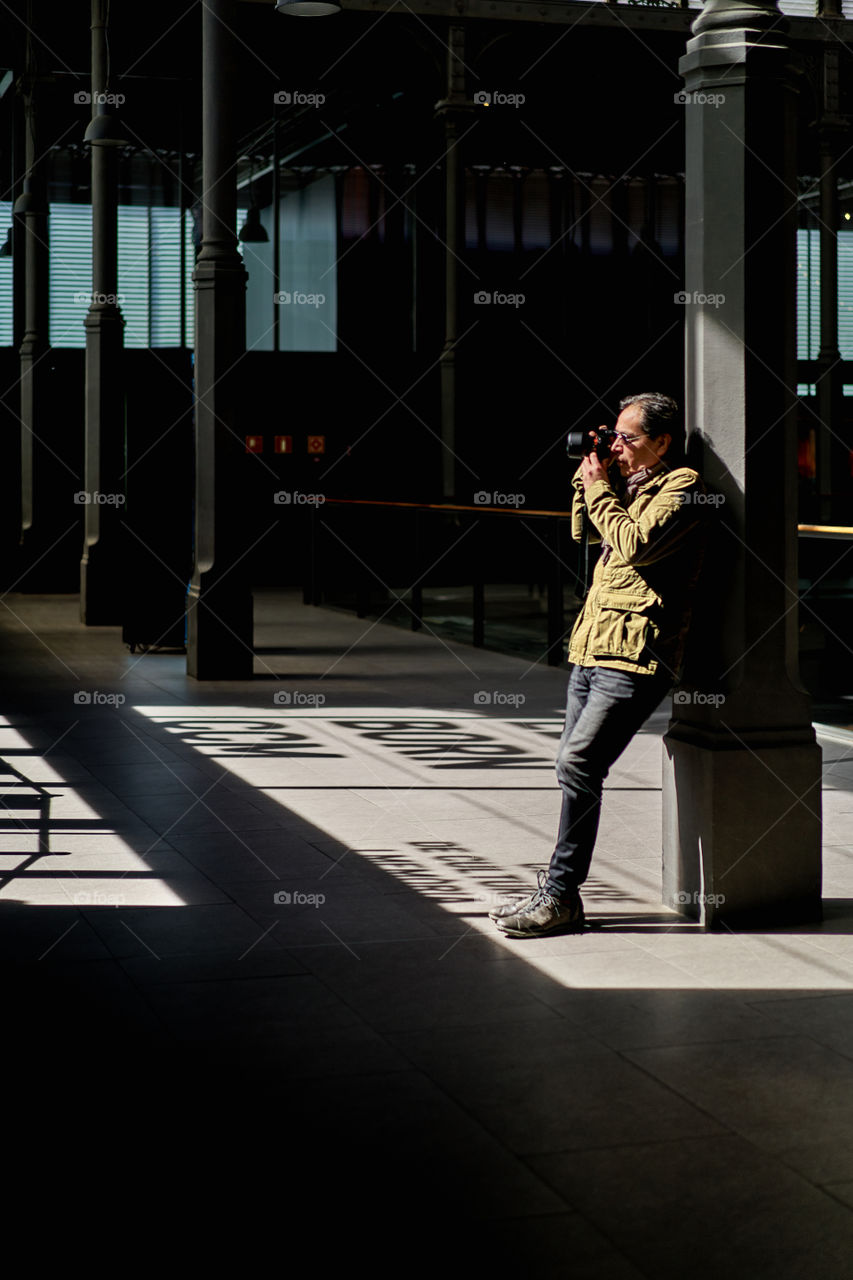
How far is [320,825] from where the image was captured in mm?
7176

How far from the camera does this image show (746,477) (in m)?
5.49

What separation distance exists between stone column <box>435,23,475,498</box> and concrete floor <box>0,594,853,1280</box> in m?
13.7

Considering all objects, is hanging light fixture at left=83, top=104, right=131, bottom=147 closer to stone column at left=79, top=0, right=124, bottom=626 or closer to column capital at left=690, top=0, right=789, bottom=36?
stone column at left=79, top=0, right=124, bottom=626

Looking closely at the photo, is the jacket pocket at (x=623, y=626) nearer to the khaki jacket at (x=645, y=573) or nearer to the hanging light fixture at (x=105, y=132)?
the khaki jacket at (x=645, y=573)

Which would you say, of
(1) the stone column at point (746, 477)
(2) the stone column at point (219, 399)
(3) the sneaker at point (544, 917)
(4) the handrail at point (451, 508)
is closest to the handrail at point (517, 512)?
(4) the handrail at point (451, 508)

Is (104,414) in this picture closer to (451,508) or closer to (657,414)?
(451,508)

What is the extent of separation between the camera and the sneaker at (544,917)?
534 centimetres

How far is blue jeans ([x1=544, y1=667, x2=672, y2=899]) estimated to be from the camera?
5234 millimetres

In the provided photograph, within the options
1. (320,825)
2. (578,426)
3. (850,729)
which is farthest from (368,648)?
(578,426)

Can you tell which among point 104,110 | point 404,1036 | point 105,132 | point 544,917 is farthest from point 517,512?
point 404,1036

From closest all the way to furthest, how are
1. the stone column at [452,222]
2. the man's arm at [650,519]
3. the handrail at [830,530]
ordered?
1. the man's arm at [650,519]
2. the handrail at [830,530]
3. the stone column at [452,222]

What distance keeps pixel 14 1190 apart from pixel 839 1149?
171cm

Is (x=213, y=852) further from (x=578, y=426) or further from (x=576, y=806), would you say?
(x=578, y=426)

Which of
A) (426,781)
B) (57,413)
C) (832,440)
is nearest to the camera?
(426,781)
